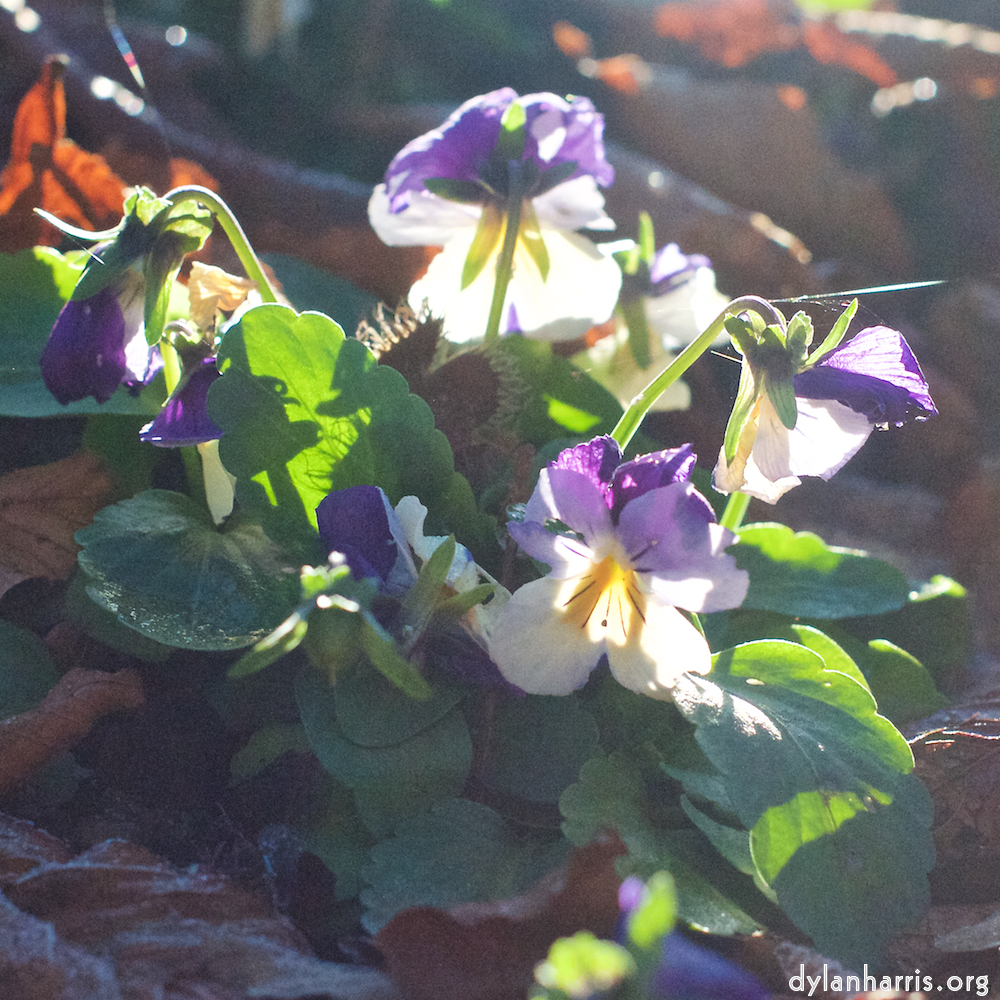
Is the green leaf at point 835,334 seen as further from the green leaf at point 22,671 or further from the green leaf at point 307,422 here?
the green leaf at point 22,671

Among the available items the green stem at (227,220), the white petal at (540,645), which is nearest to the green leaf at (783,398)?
the white petal at (540,645)

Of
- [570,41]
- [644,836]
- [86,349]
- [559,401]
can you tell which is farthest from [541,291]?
[570,41]

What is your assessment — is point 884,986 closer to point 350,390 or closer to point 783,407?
point 783,407

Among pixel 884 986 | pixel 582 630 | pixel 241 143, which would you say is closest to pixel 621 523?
pixel 582 630

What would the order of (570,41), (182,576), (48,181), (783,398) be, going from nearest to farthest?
(783,398) → (182,576) → (48,181) → (570,41)

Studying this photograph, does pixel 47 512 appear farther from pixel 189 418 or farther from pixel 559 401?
pixel 559 401

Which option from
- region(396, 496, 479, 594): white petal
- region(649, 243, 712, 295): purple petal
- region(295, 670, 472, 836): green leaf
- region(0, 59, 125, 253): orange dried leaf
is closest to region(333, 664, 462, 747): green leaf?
region(295, 670, 472, 836): green leaf
